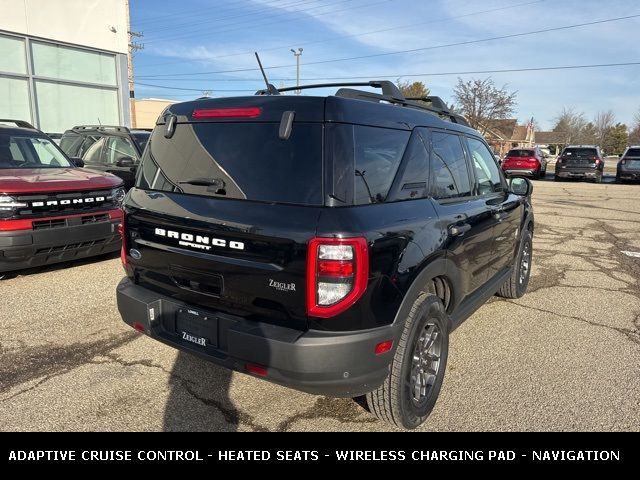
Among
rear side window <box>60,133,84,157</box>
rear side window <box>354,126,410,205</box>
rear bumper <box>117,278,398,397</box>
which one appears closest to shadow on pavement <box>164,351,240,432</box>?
rear bumper <box>117,278,398,397</box>

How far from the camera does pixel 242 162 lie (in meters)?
2.53

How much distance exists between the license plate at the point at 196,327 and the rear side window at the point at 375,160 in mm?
1043

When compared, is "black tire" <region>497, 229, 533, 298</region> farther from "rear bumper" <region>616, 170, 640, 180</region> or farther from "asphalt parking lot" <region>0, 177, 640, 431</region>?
"rear bumper" <region>616, 170, 640, 180</region>

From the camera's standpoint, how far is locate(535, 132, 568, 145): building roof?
78131mm

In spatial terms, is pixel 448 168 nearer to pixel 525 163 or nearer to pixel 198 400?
pixel 198 400

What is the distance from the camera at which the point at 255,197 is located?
2.43m

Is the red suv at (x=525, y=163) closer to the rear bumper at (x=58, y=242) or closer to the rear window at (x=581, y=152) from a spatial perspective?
the rear window at (x=581, y=152)

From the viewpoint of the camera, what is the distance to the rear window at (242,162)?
2338mm

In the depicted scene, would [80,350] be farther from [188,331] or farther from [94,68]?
[94,68]

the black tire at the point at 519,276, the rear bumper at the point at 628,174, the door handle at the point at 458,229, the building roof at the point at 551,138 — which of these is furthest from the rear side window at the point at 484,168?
the building roof at the point at 551,138

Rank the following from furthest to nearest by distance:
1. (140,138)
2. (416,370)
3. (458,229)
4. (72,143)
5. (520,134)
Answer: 1. (520,134)
2. (72,143)
3. (140,138)
4. (458,229)
5. (416,370)

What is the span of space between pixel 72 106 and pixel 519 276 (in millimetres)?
14446

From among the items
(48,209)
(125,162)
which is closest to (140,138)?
(125,162)

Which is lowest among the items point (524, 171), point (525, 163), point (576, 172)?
point (524, 171)
